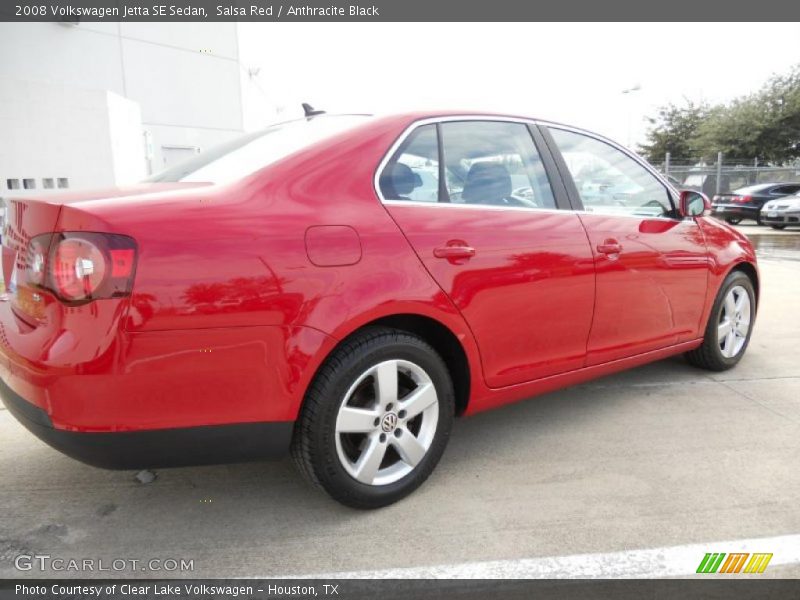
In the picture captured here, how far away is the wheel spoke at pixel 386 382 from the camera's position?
7.60 feet

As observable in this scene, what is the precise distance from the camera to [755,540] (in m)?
2.24

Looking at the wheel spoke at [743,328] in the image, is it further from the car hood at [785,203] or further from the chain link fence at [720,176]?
the chain link fence at [720,176]

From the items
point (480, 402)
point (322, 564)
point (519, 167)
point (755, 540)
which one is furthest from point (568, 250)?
point (322, 564)

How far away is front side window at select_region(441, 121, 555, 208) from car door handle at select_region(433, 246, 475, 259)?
0.77 feet

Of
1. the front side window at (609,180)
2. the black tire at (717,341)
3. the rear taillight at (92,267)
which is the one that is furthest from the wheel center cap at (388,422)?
the black tire at (717,341)

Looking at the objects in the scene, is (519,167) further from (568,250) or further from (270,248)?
(270,248)

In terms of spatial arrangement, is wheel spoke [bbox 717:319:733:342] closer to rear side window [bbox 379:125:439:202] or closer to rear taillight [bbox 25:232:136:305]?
rear side window [bbox 379:125:439:202]

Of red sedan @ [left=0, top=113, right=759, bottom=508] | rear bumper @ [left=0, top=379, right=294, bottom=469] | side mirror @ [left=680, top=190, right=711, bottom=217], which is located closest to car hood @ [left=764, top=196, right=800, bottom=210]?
side mirror @ [left=680, top=190, right=711, bottom=217]

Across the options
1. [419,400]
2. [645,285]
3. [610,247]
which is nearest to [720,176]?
[645,285]

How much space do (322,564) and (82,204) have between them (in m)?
1.45

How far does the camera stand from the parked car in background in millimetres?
16016

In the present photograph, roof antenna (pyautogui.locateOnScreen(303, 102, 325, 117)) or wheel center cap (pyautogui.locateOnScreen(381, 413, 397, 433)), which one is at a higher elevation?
roof antenna (pyautogui.locateOnScreen(303, 102, 325, 117))

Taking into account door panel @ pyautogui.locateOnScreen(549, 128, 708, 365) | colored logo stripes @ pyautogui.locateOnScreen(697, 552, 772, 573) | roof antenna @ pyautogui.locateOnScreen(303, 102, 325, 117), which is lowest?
colored logo stripes @ pyautogui.locateOnScreen(697, 552, 772, 573)

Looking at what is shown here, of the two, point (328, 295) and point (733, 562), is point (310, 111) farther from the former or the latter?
point (733, 562)
